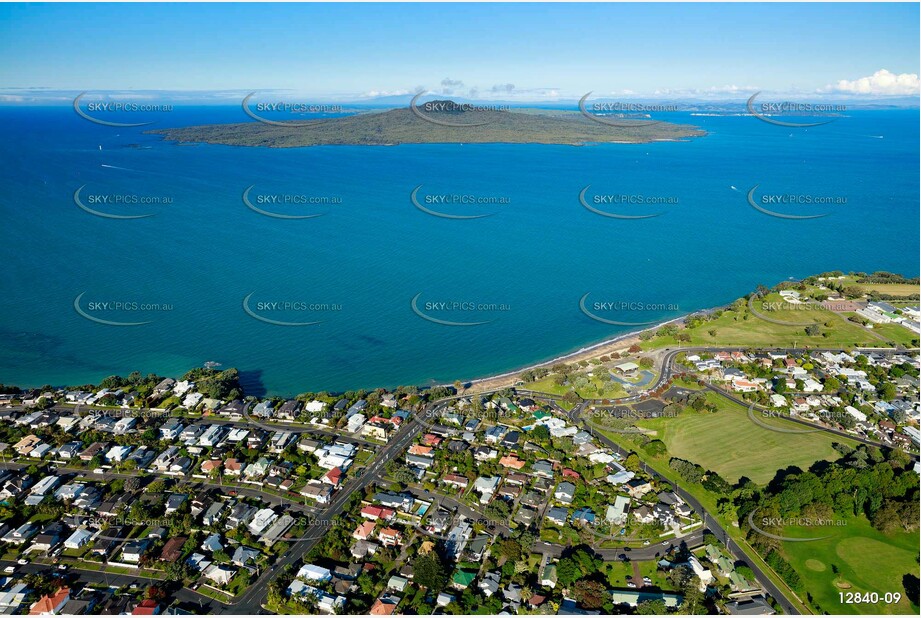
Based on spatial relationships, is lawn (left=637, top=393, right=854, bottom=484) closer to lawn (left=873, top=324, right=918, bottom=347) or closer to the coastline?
the coastline

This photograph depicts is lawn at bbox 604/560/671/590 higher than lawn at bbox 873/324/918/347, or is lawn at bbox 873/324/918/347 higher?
lawn at bbox 873/324/918/347

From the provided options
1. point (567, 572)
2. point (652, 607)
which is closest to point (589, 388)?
point (567, 572)

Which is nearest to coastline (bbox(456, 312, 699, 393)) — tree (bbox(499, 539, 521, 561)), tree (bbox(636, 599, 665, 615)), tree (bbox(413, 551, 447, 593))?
tree (bbox(499, 539, 521, 561))

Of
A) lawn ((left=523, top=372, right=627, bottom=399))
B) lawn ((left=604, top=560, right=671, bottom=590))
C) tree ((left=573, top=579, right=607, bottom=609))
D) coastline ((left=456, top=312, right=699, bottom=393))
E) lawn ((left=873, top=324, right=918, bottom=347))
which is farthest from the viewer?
lawn ((left=873, top=324, right=918, bottom=347))

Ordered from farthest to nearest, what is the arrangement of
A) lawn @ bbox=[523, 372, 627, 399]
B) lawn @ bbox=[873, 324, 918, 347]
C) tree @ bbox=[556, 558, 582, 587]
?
lawn @ bbox=[873, 324, 918, 347]
lawn @ bbox=[523, 372, 627, 399]
tree @ bbox=[556, 558, 582, 587]

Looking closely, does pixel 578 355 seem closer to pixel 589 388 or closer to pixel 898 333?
pixel 589 388

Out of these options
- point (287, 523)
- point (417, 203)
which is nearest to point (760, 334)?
point (287, 523)
